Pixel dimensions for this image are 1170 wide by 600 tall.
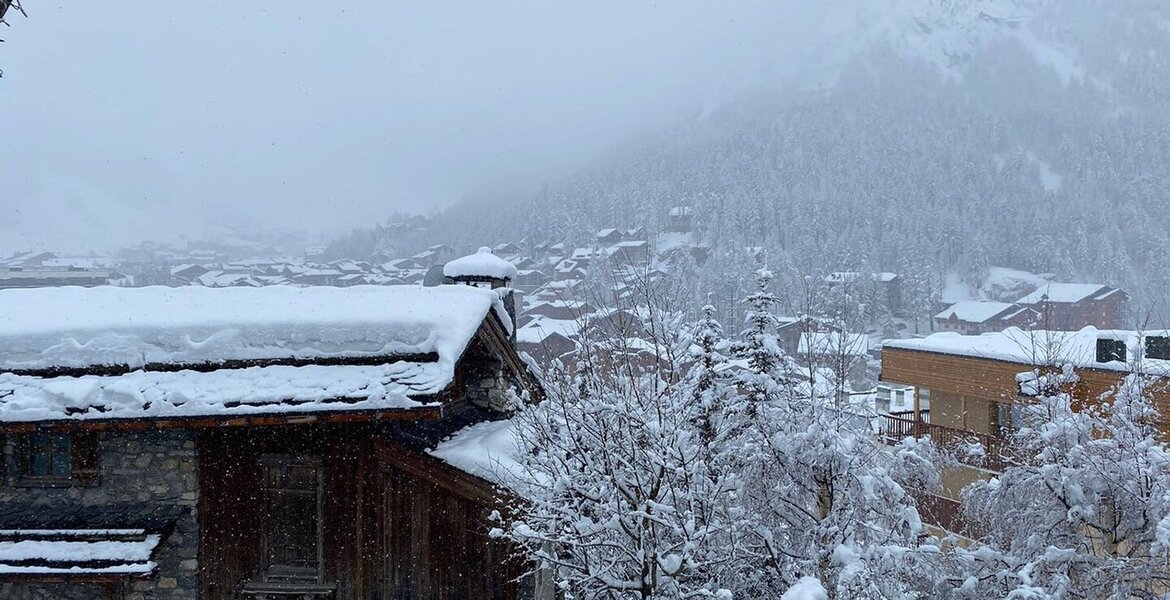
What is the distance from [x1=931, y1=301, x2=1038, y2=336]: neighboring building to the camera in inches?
2472

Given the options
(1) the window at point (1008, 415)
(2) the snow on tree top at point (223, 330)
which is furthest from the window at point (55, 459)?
(1) the window at point (1008, 415)

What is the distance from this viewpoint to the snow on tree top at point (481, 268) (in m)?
12.1

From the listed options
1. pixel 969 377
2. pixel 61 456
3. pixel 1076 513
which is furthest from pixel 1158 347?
pixel 61 456

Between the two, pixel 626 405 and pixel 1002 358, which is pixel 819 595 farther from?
pixel 1002 358

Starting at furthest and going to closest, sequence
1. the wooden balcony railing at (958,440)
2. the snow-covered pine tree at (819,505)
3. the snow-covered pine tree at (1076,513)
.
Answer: the wooden balcony railing at (958,440) → the snow-covered pine tree at (1076,513) → the snow-covered pine tree at (819,505)

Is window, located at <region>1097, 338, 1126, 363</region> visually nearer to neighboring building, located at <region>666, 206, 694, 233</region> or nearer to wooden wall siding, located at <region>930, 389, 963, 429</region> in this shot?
wooden wall siding, located at <region>930, 389, 963, 429</region>

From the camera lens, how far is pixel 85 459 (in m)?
8.47

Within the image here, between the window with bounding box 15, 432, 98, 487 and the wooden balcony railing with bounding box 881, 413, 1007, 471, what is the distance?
12653 mm

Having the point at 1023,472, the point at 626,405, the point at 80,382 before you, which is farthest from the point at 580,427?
the point at 1023,472

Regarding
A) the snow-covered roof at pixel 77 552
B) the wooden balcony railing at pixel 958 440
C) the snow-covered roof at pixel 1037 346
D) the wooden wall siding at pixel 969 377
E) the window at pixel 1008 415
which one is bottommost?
the wooden balcony railing at pixel 958 440

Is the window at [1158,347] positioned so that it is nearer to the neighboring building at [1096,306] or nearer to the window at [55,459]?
the window at [55,459]

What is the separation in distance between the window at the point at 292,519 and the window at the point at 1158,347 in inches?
572

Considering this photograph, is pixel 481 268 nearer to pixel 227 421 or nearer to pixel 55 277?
pixel 227 421

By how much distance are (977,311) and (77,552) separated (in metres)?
68.4
